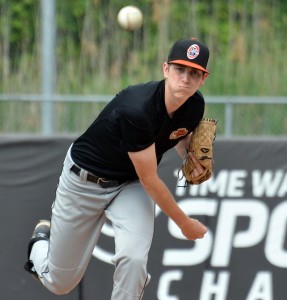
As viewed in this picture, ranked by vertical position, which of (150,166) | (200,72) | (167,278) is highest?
(200,72)

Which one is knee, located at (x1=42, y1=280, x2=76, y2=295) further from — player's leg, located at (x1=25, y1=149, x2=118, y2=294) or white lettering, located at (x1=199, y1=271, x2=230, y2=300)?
white lettering, located at (x1=199, y1=271, x2=230, y2=300)

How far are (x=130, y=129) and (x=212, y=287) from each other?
6.02 ft

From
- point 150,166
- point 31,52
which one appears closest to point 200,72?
point 150,166

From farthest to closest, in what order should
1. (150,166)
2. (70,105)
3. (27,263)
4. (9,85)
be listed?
(9,85), (70,105), (27,263), (150,166)

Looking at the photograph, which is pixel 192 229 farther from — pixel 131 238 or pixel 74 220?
pixel 74 220

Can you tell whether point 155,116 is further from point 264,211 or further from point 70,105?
point 70,105

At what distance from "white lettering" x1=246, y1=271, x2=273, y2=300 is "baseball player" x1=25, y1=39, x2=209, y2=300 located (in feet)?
4.00

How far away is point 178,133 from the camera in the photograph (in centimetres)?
544

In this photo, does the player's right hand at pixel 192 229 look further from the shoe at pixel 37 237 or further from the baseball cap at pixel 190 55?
the shoe at pixel 37 237

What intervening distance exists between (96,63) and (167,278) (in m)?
4.13

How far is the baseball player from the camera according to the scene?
201 inches

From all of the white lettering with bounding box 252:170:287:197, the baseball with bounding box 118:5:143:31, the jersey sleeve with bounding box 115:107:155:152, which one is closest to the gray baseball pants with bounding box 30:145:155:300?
the jersey sleeve with bounding box 115:107:155:152

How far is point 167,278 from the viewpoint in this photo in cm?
644

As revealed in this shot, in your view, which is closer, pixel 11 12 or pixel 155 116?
pixel 155 116
